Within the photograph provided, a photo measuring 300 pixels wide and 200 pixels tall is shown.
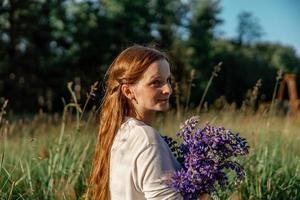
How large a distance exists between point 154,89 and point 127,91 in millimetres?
145

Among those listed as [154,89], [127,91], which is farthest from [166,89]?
[127,91]

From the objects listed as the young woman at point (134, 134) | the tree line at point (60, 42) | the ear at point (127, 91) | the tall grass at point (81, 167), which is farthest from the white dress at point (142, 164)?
the tree line at point (60, 42)

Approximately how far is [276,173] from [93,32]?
2267cm

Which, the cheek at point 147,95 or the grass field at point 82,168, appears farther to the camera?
the grass field at point 82,168

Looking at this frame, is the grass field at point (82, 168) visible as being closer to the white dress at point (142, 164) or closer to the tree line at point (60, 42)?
the white dress at point (142, 164)

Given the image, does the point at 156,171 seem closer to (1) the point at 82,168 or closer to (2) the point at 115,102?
(2) the point at 115,102

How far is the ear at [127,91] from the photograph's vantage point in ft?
7.41

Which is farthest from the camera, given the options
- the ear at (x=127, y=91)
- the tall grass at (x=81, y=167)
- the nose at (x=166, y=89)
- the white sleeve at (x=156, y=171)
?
the tall grass at (x=81, y=167)

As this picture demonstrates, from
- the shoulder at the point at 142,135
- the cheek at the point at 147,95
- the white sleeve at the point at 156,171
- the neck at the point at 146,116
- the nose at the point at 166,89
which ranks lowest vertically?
the white sleeve at the point at 156,171

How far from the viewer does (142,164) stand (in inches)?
79.0

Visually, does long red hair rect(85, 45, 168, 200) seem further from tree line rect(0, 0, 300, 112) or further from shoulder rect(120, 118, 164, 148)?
tree line rect(0, 0, 300, 112)

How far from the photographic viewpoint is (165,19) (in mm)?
34594

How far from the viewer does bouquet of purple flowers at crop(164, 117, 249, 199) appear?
200 cm

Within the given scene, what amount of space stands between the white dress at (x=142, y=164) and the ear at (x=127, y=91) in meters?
0.11
